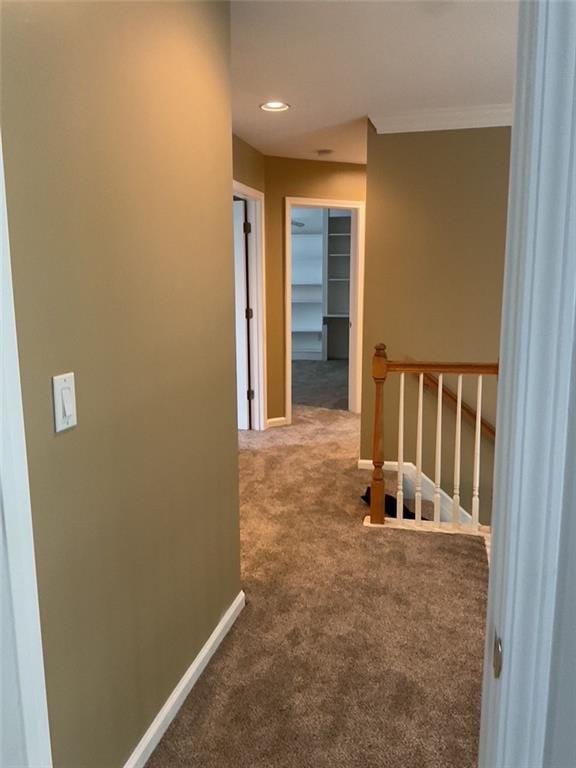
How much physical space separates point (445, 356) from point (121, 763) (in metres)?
3.22

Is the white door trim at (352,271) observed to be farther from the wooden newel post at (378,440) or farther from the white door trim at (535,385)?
the white door trim at (535,385)

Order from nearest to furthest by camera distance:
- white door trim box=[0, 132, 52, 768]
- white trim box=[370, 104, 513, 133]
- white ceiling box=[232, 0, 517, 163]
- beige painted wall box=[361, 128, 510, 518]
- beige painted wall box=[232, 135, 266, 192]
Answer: white door trim box=[0, 132, 52, 768] → white ceiling box=[232, 0, 517, 163] → white trim box=[370, 104, 513, 133] → beige painted wall box=[361, 128, 510, 518] → beige painted wall box=[232, 135, 266, 192]

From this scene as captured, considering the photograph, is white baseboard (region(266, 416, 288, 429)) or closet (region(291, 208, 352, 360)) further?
closet (region(291, 208, 352, 360))

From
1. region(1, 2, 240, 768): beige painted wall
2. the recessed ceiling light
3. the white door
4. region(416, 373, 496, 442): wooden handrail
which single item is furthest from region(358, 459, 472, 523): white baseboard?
the recessed ceiling light

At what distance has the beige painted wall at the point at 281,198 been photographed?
207 inches

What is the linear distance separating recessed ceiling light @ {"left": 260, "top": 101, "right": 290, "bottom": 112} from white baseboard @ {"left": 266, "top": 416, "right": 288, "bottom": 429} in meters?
2.66

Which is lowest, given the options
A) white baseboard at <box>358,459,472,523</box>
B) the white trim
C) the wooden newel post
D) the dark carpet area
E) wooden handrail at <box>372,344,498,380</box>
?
white baseboard at <box>358,459,472,523</box>

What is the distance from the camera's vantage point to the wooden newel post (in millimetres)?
3234

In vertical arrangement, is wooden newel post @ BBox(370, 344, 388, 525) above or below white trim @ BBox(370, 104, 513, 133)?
below

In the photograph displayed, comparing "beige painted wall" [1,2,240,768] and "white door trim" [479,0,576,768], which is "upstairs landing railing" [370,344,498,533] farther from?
"white door trim" [479,0,576,768]

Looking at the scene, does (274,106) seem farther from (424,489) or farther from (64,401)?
(64,401)

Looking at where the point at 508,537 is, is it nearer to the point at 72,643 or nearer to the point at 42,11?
the point at 72,643

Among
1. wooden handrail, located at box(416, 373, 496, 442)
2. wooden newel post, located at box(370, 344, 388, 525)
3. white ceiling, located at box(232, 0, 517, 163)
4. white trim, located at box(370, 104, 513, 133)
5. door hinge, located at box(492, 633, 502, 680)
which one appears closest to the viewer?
door hinge, located at box(492, 633, 502, 680)

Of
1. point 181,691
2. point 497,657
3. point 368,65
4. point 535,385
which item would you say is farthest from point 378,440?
point 535,385
